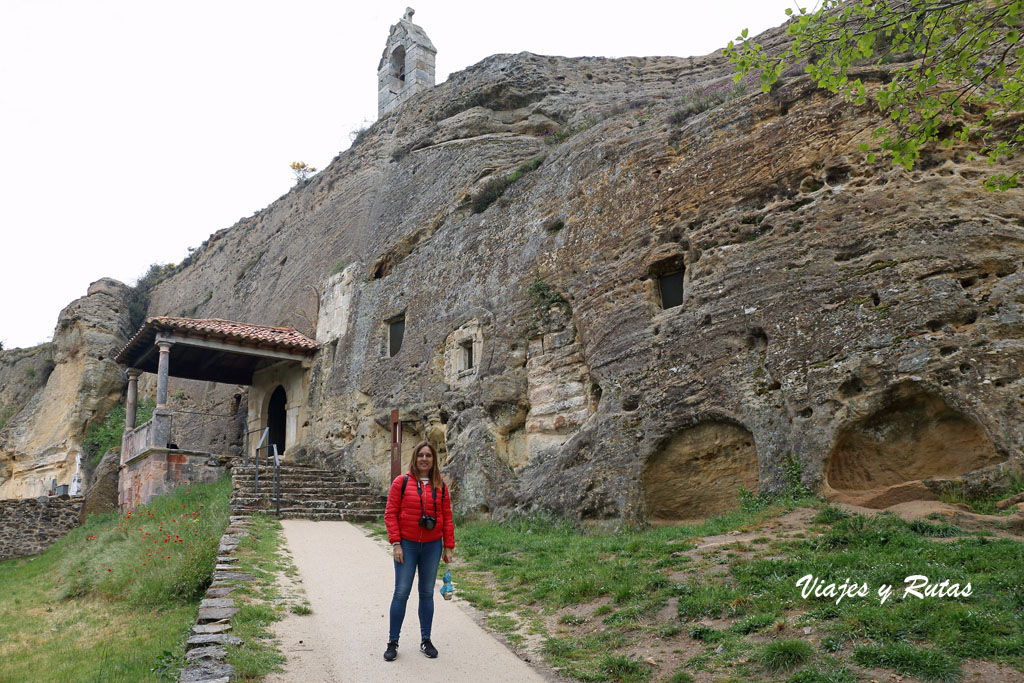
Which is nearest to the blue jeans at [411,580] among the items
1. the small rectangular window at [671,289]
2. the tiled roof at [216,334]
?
the small rectangular window at [671,289]

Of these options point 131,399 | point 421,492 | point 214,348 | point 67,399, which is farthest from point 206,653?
point 67,399

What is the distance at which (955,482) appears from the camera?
7.56 metres

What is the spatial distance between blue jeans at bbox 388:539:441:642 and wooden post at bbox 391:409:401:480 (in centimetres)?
1049

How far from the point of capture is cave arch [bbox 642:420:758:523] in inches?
374

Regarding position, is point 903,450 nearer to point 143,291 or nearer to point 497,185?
point 497,185

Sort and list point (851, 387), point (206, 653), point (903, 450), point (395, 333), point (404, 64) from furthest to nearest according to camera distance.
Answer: point (404, 64), point (395, 333), point (851, 387), point (903, 450), point (206, 653)

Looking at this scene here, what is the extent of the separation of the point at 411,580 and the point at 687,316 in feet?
20.6

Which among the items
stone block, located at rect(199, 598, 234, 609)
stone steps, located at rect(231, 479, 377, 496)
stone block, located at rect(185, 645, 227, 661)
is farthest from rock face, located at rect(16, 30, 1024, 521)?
stone block, located at rect(185, 645, 227, 661)

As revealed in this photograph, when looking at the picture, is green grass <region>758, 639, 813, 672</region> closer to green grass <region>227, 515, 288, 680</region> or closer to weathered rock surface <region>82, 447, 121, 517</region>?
green grass <region>227, 515, 288, 680</region>

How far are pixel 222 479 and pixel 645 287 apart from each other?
1216cm

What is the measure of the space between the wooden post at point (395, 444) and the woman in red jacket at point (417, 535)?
10.5m

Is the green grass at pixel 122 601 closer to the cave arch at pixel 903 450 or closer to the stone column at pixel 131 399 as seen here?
the stone column at pixel 131 399

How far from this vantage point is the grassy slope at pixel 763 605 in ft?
15.3

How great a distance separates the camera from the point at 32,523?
2164 centimetres
